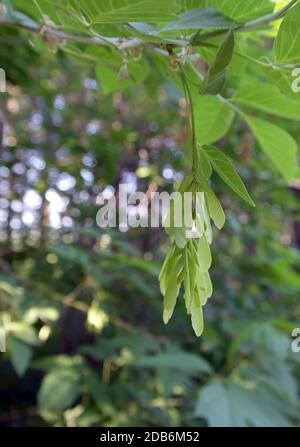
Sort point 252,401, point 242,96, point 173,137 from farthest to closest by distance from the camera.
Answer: point 173,137 < point 252,401 < point 242,96

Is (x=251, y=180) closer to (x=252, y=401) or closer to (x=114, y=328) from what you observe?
(x=114, y=328)

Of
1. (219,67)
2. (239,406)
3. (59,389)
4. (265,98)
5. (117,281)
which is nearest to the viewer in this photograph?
(219,67)

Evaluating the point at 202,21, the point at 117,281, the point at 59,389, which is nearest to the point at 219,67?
the point at 202,21

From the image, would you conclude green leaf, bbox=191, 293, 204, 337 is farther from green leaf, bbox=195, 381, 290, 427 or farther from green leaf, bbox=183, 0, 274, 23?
green leaf, bbox=195, 381, 290, 427

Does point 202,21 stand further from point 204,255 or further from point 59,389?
point 59,389

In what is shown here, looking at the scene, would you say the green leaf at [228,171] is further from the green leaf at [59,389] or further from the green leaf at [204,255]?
the green leaf at [59,389]
